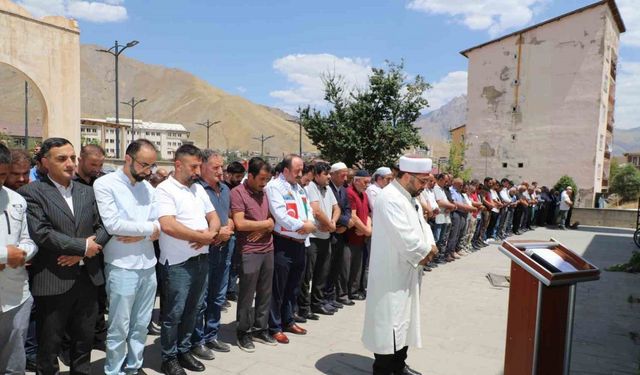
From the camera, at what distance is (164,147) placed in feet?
365

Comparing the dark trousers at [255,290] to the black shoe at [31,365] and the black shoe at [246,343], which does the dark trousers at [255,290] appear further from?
the black shoe at [31,365]

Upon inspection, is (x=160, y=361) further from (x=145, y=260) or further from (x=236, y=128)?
(x=236, y=128)

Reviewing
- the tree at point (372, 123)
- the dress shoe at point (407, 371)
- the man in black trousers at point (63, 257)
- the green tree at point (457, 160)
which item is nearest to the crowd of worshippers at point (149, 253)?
the man in black trousers at point (63, 257)

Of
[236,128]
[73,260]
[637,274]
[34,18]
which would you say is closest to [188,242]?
[73,260]

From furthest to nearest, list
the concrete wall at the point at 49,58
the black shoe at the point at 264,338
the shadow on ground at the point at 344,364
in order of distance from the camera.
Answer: the concrete wall at the point at 49,58 → the black shoe at the point at 264,338 → the shadow on ground at the point at 344,364

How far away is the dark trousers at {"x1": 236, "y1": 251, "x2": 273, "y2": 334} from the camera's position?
459 cm

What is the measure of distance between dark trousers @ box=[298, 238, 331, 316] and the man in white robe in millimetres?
1789

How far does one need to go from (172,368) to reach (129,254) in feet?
3.72

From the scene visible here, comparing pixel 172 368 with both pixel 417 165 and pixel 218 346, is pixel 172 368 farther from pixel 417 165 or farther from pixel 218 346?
pixel 417 165

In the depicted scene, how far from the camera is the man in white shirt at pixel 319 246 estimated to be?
561 centimetres

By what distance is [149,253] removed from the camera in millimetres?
3645

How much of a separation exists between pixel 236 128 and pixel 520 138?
443 feet

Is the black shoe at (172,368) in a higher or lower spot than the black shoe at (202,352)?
higher

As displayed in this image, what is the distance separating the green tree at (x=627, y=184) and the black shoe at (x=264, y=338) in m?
58.3
